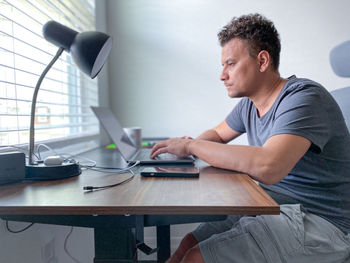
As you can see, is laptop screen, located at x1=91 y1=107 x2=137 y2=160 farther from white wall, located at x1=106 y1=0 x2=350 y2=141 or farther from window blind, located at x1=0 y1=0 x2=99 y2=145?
white wall, located at x1=106 y1=0 x2=350 y2=141

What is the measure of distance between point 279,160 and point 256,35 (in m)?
0.55

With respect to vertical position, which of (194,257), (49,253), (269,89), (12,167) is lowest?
(49,253)

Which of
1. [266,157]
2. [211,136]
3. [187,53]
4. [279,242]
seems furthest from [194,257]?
[187,53]

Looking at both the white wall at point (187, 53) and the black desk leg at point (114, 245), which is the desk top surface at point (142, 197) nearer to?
the black desk leg at point (114, 245)

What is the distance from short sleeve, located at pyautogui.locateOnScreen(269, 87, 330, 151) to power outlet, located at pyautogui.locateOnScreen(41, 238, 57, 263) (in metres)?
0.92

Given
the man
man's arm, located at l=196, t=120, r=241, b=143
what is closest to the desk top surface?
the man

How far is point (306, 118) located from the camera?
77cm

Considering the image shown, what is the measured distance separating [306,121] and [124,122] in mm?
1370

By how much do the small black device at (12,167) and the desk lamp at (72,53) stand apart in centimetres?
4

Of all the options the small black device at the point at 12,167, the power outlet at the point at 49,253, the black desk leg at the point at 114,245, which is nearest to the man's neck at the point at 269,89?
the black desk leg at the point at 114,245

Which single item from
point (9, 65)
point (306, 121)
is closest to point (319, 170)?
point (306, 121)

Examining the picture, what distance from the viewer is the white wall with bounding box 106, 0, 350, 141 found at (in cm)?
183

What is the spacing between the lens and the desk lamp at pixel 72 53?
28.7 inches

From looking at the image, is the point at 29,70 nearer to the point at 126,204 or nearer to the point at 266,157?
the point at 126,204
